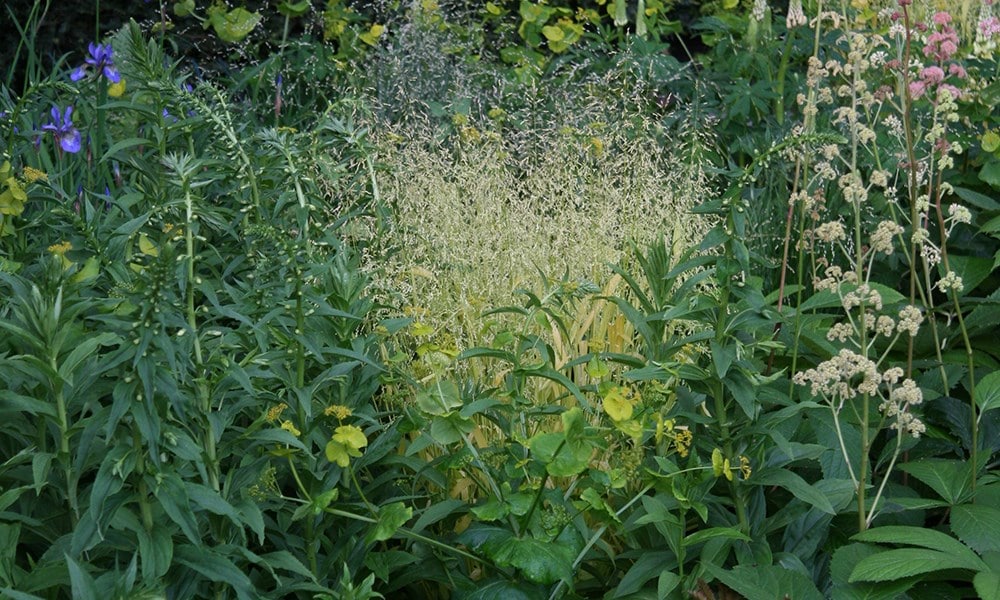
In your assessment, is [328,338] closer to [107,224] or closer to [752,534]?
[107,224]

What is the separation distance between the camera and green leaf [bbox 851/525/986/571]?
6.78 ft

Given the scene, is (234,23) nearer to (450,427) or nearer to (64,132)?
(64,132)

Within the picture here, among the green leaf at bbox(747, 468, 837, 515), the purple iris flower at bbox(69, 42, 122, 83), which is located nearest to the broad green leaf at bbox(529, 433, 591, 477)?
the green leaf at bbox(747, 468, 837, 515)

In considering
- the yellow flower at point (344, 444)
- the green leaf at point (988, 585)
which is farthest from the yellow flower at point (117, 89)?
the green leaf at point (988, 585)

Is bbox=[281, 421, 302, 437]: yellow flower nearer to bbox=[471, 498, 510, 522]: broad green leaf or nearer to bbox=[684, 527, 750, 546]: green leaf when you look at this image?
bbox=[471, 498, 510, 522]: broad green leaf

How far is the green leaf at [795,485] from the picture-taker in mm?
2166

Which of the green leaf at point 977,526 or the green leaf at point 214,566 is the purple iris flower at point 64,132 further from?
the green leaf at point 977,526

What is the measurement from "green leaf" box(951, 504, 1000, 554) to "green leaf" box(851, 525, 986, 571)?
0.03 meters

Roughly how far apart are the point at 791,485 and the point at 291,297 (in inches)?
41.1

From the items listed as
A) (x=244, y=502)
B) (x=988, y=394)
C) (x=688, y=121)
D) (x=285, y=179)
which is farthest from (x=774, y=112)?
(x=244, y=502)

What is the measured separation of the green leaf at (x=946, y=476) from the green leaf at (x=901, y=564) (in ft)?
1.03

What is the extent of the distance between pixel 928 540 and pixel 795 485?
26cm

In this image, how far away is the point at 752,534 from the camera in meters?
2.32

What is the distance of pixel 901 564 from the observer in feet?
6.78
